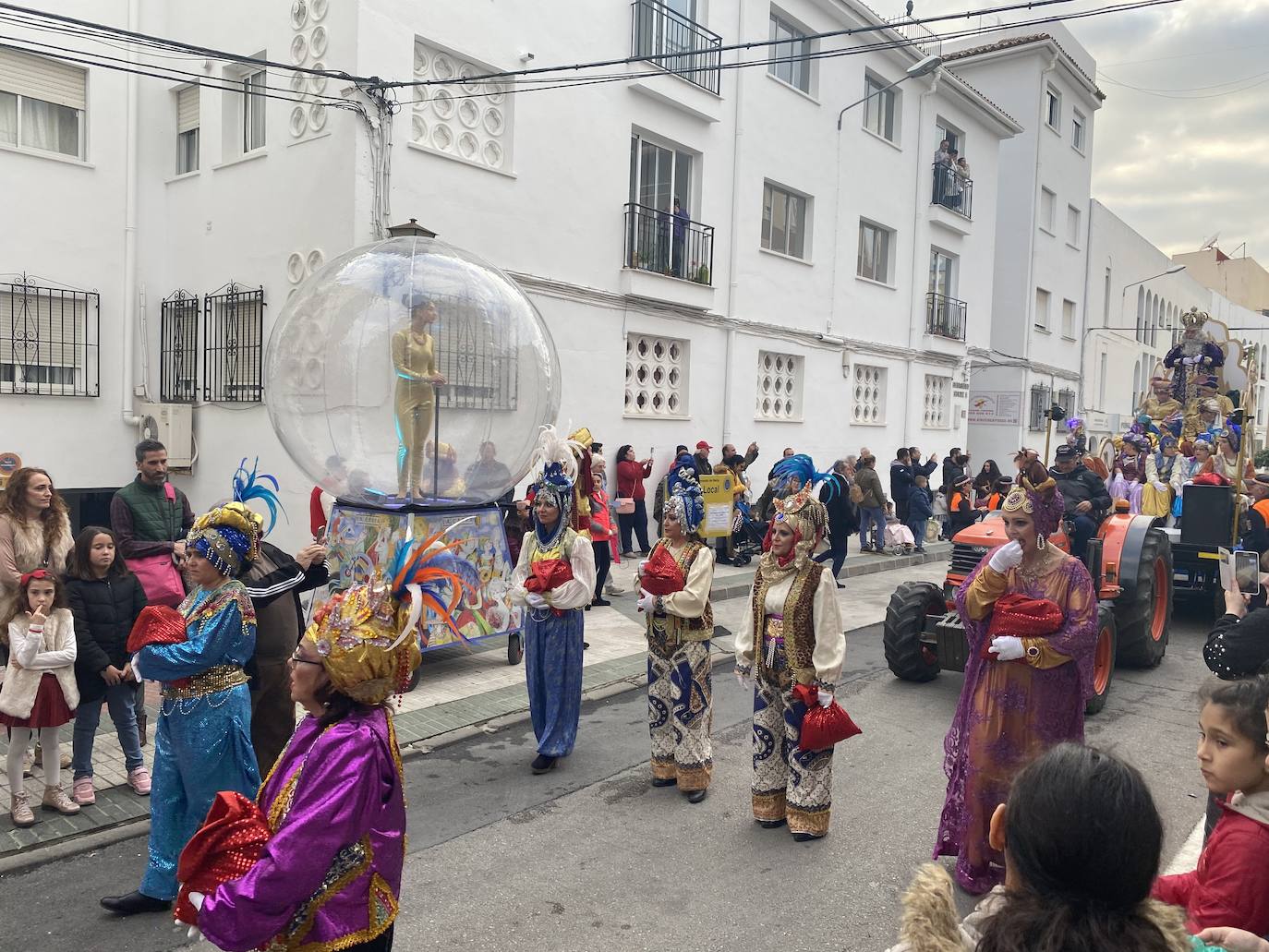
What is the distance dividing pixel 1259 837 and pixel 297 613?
3.99 m

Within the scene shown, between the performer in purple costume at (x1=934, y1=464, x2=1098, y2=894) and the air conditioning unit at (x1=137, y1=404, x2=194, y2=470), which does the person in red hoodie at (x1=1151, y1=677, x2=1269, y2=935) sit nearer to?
the performer in purple costume at (x1=934, y1=464, x2=1098, y2=894)

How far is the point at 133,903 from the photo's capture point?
13.2 ft

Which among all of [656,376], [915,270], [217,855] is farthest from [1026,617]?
[915,270]

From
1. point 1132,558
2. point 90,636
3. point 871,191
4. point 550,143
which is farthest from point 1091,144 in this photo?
point 90,636

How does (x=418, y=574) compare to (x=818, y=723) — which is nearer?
(x=418, y=574)

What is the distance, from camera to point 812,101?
55.7 ft

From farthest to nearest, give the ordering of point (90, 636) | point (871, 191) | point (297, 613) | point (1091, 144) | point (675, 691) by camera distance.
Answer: point (1091, 144) < point (871, 191) < point (675, 691) < point (90, 636) < point (297, 613)

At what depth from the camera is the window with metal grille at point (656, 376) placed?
46.1 ft

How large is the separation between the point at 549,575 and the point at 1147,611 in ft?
18.4

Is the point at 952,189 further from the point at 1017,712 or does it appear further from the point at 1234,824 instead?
the point at 1234,824

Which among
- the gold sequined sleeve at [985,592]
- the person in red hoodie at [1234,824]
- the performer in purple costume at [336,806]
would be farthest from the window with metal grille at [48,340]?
the person in red hoodie at [1234,824]

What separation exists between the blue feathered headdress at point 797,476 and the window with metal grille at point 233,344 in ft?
25.2

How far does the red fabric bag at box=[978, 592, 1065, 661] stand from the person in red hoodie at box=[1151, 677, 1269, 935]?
1667mm

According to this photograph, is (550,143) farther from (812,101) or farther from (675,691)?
(675,691)
